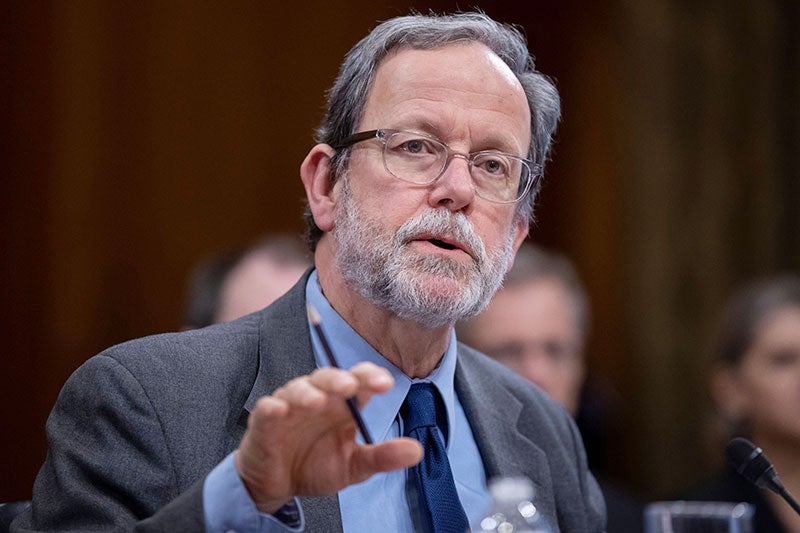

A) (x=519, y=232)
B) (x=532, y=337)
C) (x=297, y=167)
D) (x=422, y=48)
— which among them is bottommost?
(x=532, y=337)

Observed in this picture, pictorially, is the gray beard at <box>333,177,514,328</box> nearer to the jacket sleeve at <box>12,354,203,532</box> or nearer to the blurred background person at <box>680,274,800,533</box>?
the jacket sleeve at <box>12,354,203,532</box>

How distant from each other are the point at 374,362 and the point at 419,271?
22 cm

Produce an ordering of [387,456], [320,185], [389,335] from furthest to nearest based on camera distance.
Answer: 1. [320,185]
2. [389,335]
3. [387,456]

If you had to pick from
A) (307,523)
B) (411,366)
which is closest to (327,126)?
(411,366)

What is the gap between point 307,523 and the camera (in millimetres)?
1879

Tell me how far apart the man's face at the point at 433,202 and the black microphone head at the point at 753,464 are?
52 centimetres

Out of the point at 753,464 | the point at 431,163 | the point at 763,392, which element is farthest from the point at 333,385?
the point at 763,392

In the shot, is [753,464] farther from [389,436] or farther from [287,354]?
[287,354]

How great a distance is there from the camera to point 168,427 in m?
1.87

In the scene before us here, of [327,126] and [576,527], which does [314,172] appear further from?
[576,527]

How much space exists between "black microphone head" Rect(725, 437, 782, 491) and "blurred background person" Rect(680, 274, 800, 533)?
1522 mm

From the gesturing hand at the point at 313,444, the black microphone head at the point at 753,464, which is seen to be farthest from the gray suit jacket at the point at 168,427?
the black microphone head at the point at 753,464

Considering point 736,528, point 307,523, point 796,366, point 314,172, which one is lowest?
point 796,366

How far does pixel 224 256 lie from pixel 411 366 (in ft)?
4.51
